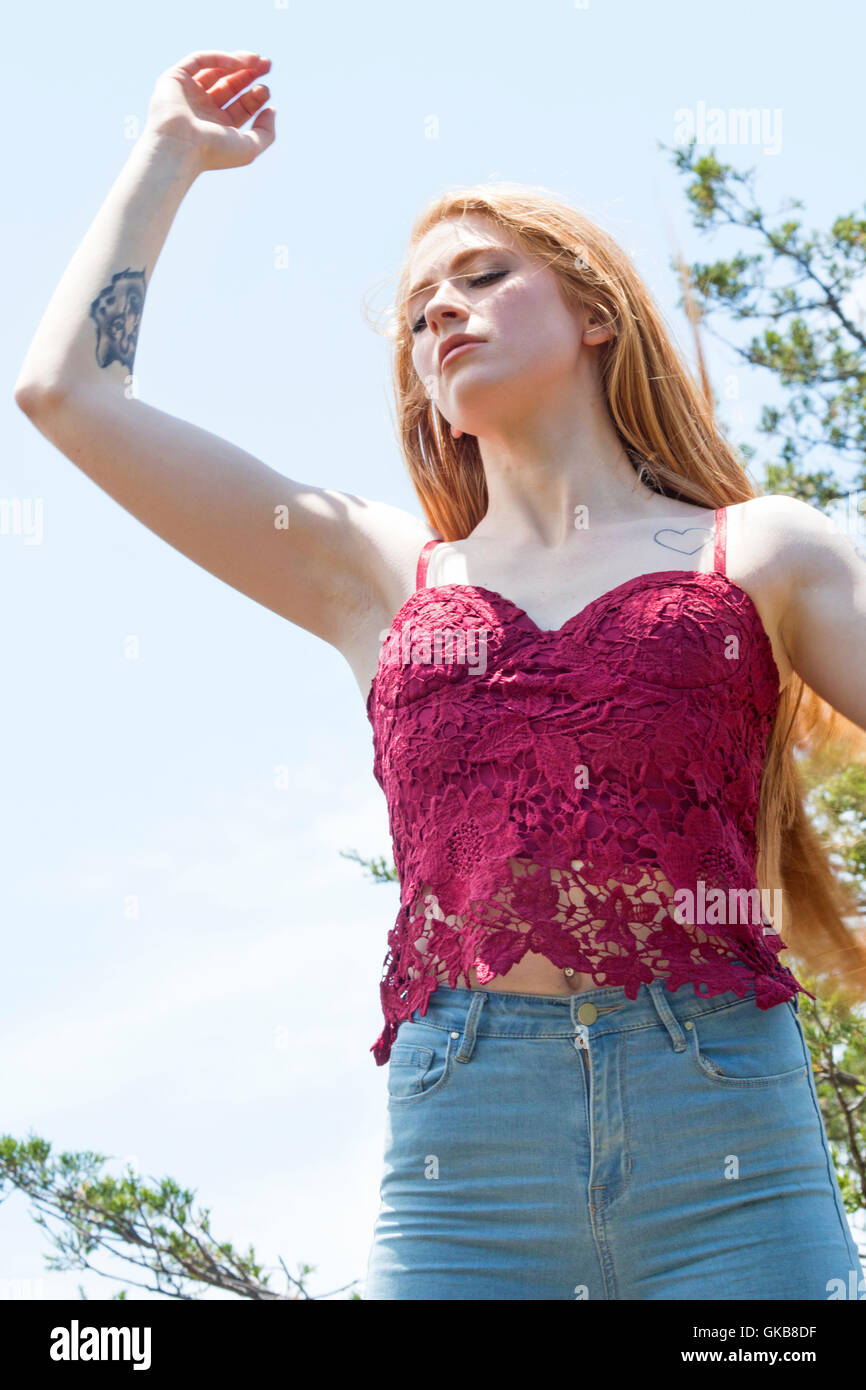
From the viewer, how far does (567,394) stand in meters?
2.59

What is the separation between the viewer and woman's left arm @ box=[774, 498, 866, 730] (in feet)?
7.16

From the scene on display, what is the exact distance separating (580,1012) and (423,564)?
0.87m

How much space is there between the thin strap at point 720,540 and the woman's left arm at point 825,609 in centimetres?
9

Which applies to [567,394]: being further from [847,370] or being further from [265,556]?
[847,370]

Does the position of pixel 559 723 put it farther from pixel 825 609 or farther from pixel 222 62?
pixel 222 62

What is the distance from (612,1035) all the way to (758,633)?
0.68 m

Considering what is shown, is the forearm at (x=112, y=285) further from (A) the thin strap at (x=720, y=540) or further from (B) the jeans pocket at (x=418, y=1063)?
(B) the jeans pocket at (x=418, y=1063)

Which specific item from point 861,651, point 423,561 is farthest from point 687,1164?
point 423,561

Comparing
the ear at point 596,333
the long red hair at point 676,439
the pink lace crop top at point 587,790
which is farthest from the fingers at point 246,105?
the pink lace crop top at point 587,790

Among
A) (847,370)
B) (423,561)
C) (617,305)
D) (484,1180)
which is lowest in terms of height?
(484,1180)

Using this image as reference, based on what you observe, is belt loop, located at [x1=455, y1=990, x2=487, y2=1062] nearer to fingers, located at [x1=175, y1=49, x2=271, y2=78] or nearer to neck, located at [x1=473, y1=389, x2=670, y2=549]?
neck, located at [x1=473, y1=389, x2=670, y2=549]

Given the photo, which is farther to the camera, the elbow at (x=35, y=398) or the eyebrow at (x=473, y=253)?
the eyebrow at (x=473, y=253)

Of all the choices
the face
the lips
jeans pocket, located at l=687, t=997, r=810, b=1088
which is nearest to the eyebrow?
the face

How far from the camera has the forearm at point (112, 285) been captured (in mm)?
2355
